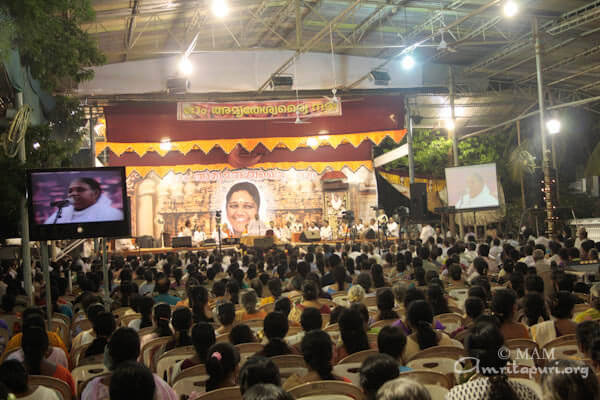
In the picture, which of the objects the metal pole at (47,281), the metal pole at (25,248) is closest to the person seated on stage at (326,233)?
the metal pole at (25,248)

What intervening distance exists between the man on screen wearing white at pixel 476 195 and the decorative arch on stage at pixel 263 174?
9.77ft

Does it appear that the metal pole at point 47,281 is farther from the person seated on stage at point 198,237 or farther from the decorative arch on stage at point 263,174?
the person seated on stage at point 198,237

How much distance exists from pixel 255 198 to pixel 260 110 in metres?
5.03

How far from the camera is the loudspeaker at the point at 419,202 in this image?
53.0ft

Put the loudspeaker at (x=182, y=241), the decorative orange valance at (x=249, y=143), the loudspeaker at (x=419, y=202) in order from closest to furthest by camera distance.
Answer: the decorative orange valance at (x=249, y=143) → the loudspeaker at (x=182, y=241) → the loudspeaker at (x=419, y=202)

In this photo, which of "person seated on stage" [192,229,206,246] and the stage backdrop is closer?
"person seated on stage" [192,229,206,246]

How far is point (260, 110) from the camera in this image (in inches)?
641

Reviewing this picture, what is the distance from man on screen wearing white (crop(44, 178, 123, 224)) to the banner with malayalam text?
31.2 ft

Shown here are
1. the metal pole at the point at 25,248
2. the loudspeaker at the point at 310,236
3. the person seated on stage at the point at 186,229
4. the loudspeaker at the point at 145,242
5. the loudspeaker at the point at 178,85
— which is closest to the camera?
the metal pole at the point at 25,248

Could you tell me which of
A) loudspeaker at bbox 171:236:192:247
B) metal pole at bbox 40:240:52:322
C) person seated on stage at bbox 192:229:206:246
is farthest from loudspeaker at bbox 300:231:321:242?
metal pole at bbox 40:240:52:322

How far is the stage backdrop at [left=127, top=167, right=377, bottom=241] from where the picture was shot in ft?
65.3

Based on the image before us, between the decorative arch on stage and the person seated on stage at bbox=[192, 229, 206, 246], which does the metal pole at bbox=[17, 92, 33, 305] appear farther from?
the person seated on stage at bbox=[192, 229, 206, 246]

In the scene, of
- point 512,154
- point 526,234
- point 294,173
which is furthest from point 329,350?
point 512,154

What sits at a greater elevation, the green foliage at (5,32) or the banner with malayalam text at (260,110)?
the banner with malayalam text at (260,110)
